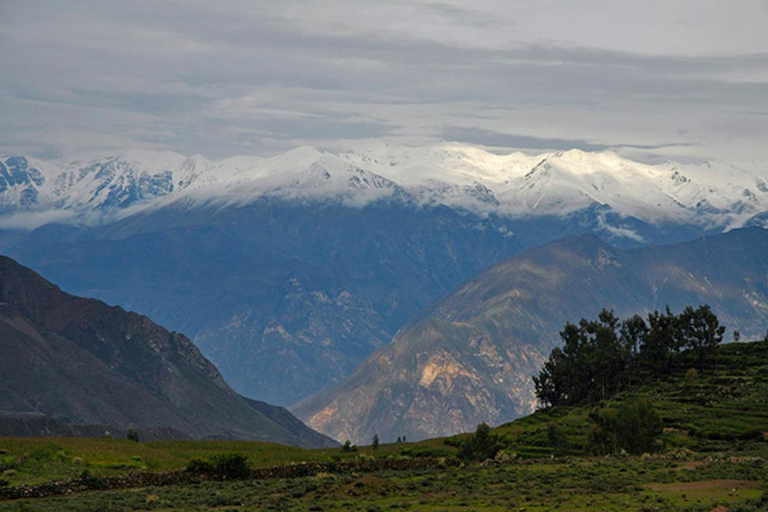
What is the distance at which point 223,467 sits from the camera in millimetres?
102438

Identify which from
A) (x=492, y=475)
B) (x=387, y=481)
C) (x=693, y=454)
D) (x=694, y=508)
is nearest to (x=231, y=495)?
(x=387, y=481)

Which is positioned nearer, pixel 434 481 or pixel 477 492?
pixel 477 492

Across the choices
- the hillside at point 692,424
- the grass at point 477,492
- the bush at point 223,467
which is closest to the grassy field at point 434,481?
the grass at point 477,492

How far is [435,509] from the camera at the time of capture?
84.3 metres

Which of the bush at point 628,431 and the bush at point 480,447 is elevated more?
the bush at point 628,431

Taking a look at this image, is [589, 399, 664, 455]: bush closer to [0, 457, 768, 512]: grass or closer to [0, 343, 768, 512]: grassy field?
[0, 343, 768, 512]: grassy field

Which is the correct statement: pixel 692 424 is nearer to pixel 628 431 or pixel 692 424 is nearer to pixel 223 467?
pixel 628 431

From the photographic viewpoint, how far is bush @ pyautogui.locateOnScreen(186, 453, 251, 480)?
102 meters

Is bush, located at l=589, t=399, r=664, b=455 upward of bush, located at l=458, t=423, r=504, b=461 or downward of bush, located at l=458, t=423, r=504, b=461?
upward

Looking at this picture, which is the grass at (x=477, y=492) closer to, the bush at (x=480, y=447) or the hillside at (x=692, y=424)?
the bush at (x=480, y=447)

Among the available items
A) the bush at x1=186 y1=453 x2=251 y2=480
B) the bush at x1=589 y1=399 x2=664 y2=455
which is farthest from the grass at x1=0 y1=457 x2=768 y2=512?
the bush at x1=589 y1=399 x2=664 y2=455

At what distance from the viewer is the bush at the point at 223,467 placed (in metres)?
102

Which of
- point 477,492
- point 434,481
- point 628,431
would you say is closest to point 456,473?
→ point 434,481

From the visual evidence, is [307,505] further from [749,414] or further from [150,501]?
[749,414]
